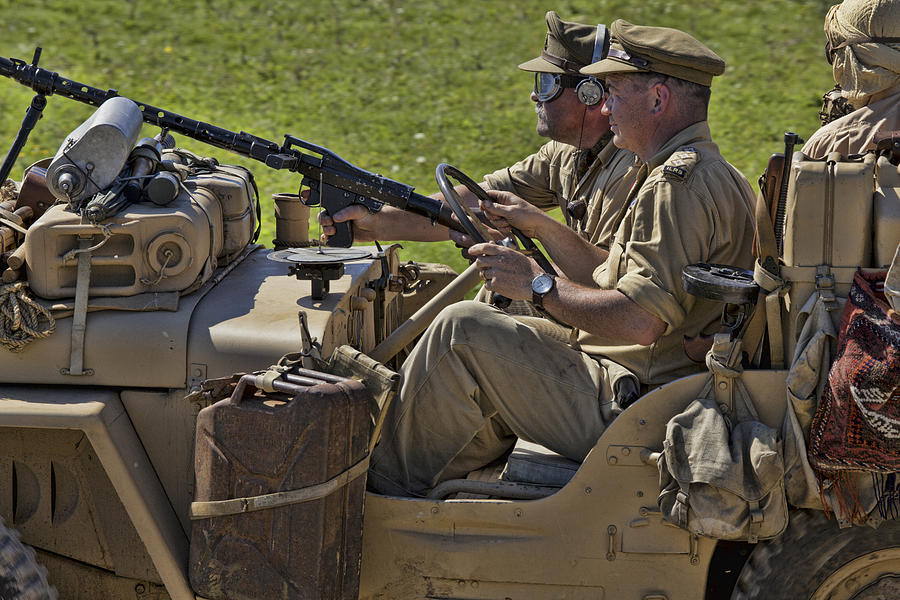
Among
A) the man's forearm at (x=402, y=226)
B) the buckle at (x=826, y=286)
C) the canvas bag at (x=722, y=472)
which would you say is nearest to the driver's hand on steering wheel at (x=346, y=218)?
the man's forearm at (x=402, y=226)

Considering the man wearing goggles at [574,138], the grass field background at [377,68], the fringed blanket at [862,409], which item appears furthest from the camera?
the grass field background at [377,68]

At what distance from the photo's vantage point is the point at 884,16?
4.17m

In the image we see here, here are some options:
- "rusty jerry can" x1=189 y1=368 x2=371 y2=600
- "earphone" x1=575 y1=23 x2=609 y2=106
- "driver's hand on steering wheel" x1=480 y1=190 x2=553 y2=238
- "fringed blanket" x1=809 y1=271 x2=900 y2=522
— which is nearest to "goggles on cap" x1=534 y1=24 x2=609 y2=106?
"earphone" x1=575 y1=23 x2=609 y2=106

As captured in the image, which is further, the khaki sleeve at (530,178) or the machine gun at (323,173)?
the khaki sleeve at (530,178)

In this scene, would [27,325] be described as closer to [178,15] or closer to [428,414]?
[428,414]

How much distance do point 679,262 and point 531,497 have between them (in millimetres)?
860

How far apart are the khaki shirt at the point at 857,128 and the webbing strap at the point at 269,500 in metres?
2.10

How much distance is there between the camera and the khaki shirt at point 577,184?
445 cm

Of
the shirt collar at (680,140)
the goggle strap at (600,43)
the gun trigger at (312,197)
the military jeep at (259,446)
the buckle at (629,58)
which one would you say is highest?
the goggle strap at (600,43)

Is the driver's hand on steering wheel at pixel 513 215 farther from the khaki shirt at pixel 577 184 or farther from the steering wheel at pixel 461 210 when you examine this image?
the khaki shirt at pixel 577 184

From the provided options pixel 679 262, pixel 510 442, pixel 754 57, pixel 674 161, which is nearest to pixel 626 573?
pixel 510 442

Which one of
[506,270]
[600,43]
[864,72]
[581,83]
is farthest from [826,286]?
[600,43]

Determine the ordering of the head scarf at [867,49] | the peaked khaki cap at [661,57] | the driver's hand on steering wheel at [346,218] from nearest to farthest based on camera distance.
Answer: the peaked khaki cap at [661,57] → the head scarf at [867,49] → the driver's hand on steering wheel at [346,218]

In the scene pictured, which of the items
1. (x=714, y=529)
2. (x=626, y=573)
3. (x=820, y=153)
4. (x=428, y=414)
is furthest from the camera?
(x=820, y=153)
